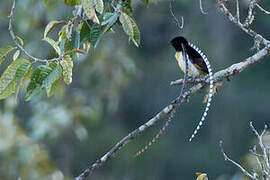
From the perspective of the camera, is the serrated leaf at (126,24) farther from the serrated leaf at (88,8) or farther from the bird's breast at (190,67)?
the bird's breast at (190,67)

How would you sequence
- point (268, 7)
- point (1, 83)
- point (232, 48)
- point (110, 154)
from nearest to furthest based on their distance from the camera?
point (1, 83) → point (110, 154) → point (268, 7) → point (232, 48)

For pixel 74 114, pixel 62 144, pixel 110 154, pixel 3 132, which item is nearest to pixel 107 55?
pixel 74 114

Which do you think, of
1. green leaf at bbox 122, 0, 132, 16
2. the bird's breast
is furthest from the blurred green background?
green leaf at bbox 122, 0, 132, 16

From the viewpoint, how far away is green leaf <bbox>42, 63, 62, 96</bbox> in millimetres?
3197

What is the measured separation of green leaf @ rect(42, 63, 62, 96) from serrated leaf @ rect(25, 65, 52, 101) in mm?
16

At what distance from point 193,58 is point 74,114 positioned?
4174mm

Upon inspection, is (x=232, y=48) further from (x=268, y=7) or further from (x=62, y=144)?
(x=62, y=144)

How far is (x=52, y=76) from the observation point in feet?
10.5

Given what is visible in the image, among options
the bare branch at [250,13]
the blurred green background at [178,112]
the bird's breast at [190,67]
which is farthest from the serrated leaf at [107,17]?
the blurred green background at [178,112]

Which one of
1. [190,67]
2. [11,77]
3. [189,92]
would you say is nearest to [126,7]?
[189,92]

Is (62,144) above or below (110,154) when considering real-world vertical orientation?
below

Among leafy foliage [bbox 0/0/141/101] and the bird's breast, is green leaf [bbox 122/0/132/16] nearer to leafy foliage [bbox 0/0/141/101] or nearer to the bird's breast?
leafy foliage [bbox 0/0/141/101]

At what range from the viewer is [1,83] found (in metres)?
3.23

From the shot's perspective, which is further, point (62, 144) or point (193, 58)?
point (62, 144)
